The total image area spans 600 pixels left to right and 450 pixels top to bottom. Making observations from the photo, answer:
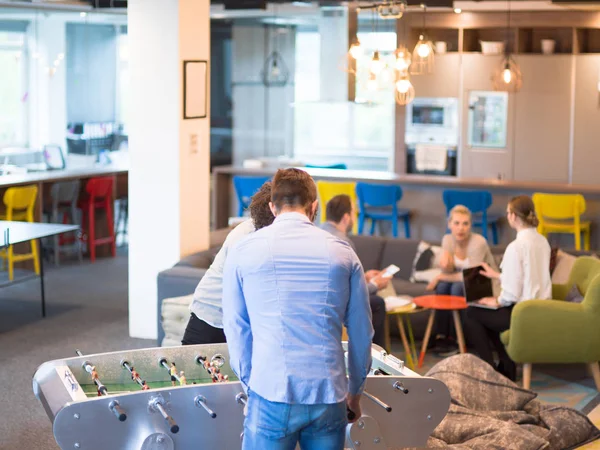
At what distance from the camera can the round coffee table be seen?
6.91 metres

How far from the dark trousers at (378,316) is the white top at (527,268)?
2.93ft

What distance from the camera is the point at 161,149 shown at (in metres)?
7.59

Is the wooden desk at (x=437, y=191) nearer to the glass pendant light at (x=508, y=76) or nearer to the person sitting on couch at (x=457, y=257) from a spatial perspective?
the glass pendant light at (x=508, y=76)

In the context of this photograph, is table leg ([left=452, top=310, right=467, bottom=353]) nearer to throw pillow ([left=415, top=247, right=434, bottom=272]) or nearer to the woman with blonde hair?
the woman with blonde hair

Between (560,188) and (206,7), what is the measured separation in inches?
185

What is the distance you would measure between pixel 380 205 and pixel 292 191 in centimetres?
795

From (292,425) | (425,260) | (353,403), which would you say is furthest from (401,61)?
(292,425)

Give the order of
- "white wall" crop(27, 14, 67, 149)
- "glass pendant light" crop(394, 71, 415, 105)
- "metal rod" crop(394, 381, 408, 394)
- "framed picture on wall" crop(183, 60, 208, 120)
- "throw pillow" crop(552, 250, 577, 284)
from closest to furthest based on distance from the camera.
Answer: "metal rod" crop(394, 381, 408, 394) → "throw pillow" crop(552, 250, 577, 284) → "framed picture on wall" crop(183, 60, 208, 120) → "glass pendant light" crop(394, 71, 415, 105) → "white wall" crop(27, 14, 67, 149)

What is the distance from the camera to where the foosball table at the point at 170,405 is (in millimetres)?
3475

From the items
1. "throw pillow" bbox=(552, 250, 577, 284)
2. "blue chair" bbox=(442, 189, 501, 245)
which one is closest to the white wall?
"blue chair" bbox=(442, 189, 501, 245)

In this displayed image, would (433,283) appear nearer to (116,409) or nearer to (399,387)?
(399,387)

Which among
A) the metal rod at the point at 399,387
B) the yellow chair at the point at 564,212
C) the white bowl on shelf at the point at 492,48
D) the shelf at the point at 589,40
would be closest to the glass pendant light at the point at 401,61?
the yellow chair at the point at 564,212

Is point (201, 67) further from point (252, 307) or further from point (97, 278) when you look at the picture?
point (252, 307)

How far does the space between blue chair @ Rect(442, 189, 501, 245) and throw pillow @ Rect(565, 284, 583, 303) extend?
3.59 metres
